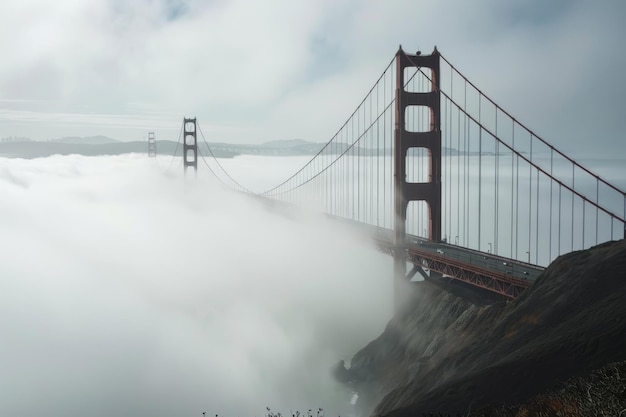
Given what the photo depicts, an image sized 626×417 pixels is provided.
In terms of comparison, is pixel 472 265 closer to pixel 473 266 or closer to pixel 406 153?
pixel 473 266

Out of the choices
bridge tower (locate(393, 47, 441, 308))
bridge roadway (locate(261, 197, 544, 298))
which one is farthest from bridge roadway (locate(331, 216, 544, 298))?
bridge tower (locate(393, 47, 441, 308))

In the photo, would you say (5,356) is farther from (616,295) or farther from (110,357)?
(616,295)

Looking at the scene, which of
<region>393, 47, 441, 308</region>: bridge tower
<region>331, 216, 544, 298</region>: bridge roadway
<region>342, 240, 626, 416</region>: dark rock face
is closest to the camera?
<region>342, 240, 626, 416</region>: dark rock face

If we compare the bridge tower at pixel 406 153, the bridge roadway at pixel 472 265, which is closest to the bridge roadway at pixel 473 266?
the bridge roadway at pixel 472 265

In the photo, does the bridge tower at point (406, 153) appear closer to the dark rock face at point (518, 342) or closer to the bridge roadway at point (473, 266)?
the bridge roadway at point (473, 266)

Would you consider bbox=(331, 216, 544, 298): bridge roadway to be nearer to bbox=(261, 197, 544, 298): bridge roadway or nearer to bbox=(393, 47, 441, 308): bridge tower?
bbox=(261, 197, 544, 298): bridge roadway

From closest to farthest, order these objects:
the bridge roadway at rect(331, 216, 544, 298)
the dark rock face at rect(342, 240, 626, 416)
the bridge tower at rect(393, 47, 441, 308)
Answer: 1. the dark rock face at rect(342, 240, 626, 416)
2. the bridge roadway at rect(331, 216, 544, 298)
3. the bridge tower at rect(393, 47, 441, 308)
